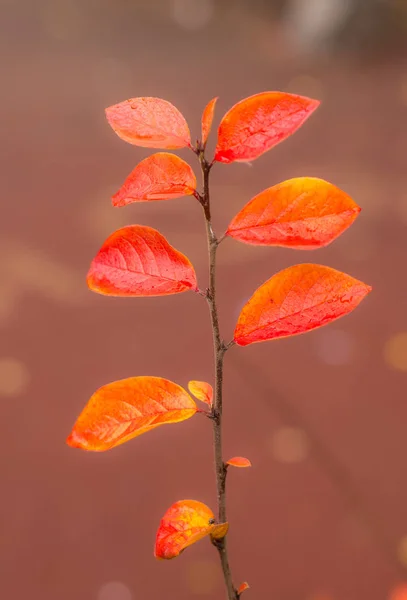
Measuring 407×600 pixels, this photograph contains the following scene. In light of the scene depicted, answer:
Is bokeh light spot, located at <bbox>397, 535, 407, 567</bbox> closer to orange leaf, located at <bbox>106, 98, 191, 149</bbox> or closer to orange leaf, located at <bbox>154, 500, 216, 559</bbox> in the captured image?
orange leaf, located at <bbox>154, 500, 216, 559</bbox>

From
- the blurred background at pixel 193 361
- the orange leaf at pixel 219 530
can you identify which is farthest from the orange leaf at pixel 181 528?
the blurred background at pixel 193 361

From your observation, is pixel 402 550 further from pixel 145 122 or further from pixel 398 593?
pixel 145 122

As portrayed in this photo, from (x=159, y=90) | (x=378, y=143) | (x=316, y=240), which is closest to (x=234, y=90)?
(x=159, y=90)

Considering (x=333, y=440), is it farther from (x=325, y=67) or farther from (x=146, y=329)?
(x=325, y=67)

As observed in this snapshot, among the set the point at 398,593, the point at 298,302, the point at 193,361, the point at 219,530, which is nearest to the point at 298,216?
the point at 298,302

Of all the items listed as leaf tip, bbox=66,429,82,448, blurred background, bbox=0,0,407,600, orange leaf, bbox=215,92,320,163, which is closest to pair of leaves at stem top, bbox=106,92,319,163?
orange leaf, bbox=215,92,320,163

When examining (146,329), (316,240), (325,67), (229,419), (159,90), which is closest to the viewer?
(316,240)

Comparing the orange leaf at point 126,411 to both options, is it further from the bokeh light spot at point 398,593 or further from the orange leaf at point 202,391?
the bokeh light spot at point 398,593
